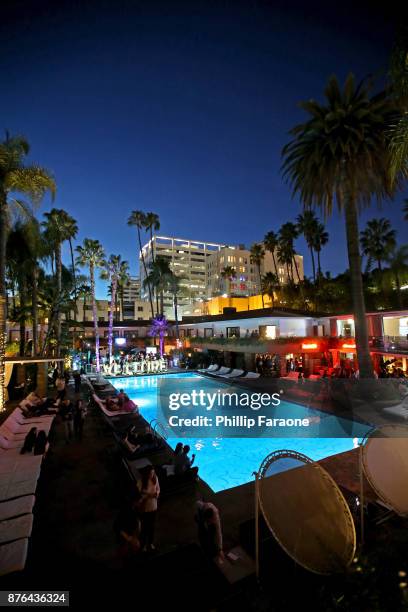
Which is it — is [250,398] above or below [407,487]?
below

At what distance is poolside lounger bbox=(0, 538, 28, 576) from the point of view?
4086 mm

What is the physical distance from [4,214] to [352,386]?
67.7 ft

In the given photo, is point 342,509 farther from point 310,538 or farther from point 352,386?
point 352,386

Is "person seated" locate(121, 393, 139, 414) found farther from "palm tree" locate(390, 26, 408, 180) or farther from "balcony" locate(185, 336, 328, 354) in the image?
"palm tree" locate(390, 26, 408, 180)

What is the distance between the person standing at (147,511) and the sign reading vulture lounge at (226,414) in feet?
33.7

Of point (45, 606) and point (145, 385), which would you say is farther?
point (145, 385)

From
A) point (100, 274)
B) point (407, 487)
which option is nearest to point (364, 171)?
point (407, 487)

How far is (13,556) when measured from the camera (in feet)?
14.0

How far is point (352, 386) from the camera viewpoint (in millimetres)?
15891

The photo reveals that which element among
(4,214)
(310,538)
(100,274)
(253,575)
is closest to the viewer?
(310,538)

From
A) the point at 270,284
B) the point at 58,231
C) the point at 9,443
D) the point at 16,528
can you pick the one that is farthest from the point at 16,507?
the point at 270,284

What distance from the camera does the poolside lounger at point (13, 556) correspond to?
409 centimetres

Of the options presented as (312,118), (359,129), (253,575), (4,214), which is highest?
(312,118)

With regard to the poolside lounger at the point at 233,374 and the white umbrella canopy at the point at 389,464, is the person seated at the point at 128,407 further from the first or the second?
the white umbrella canopy at the point at 389,464
